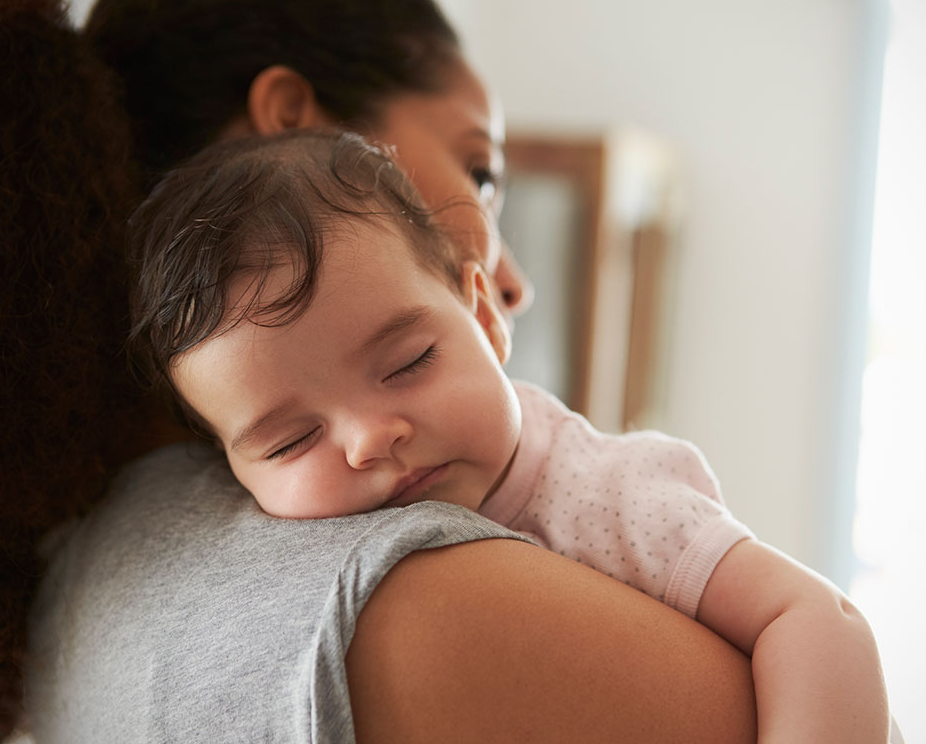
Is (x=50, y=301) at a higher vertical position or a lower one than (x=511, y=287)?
higher

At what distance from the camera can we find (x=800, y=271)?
3418mm

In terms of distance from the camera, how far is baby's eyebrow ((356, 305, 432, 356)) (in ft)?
2.59

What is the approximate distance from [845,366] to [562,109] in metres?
1.71

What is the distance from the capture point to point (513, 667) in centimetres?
60

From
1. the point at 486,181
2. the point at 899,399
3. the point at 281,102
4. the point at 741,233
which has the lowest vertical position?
the point at 899,399

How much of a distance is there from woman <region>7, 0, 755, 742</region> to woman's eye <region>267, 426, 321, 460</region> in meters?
0.05

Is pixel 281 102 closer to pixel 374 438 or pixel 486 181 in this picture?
pixel 486 181

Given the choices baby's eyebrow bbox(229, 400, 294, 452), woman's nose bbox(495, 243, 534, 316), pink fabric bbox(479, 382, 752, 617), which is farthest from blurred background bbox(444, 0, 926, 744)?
baby's eyebrow bbox(229, 400, 294, 452)

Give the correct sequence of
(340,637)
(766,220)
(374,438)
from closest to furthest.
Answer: (340,637) → (374,438) → (766,220)

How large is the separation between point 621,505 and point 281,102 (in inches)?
26.4

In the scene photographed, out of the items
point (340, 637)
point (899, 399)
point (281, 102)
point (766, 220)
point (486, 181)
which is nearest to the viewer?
point (340, 637)

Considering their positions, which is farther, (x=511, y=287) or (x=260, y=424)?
(x=511, y=287)

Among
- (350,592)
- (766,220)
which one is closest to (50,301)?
(350,592)

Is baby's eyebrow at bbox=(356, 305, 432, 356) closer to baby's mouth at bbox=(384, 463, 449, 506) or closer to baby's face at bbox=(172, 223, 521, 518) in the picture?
baby's face at bbox=(172, 223, 521, 518)
